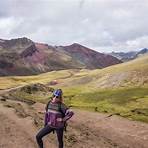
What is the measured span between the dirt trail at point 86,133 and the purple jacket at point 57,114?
7.40 meters

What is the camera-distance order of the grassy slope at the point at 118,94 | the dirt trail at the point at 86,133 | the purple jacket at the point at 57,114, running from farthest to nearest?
the grassy slope at the point at 118,94
the dirt trail at the point at 86,133
the purple jacket at the point at 57,114

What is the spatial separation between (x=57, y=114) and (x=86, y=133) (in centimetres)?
1671

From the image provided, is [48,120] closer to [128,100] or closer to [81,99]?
[128,100]

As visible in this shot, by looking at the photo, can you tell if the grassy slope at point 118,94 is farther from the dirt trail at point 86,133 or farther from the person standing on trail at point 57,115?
the person standing on trail at point 57,115

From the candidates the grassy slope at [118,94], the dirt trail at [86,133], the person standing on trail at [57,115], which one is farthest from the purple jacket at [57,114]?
the grassy slope at [118,94]

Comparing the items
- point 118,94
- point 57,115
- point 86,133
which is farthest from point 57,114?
point 118,94

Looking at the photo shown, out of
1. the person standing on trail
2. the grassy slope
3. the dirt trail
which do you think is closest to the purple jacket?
the person standing on trail

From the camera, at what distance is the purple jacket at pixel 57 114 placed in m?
25.0

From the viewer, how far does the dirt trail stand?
1350 inches

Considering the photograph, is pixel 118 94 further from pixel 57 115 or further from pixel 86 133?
pixel 57 115

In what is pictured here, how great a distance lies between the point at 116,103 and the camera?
2926 inches

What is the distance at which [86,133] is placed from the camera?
4125 centimetres

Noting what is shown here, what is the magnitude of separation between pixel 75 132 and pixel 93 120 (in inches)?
589

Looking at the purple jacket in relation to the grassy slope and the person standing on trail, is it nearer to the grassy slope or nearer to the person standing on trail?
the person standing on trail
